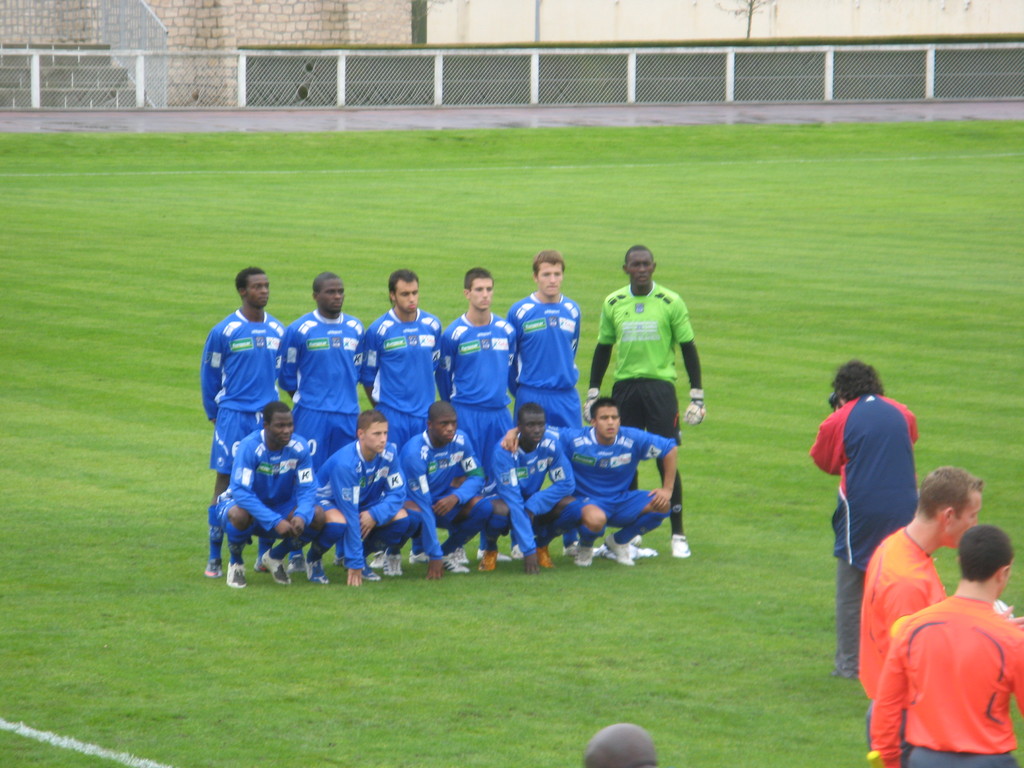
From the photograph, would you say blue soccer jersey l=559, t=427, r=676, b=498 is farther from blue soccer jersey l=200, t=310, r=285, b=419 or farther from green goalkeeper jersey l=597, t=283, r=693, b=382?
blue soccer jersey l=200, t=310, r=285, b=419

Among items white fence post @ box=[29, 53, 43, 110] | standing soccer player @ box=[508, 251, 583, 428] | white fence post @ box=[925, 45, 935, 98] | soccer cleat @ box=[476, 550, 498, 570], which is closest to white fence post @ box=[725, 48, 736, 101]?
white fence post @ box=[925, 45, 935, 98]

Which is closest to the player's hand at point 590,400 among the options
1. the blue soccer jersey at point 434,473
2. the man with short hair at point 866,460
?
the blue soccer jersey at point 434,473

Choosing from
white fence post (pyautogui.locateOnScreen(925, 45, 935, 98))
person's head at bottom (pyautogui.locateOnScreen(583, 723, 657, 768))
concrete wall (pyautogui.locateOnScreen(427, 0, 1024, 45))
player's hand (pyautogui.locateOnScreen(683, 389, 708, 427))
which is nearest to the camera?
person's head at bottom (pyautogui.locateOnScreen(583, 723, 657, 768))

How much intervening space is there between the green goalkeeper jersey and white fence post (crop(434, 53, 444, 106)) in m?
31.1

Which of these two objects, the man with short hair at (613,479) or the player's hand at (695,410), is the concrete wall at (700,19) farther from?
the man with short hair at (613,479)

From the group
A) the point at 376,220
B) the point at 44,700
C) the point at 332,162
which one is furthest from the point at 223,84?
the point at 44,700

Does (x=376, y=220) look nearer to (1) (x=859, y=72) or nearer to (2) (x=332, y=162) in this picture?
(2) (x=332, y=162)

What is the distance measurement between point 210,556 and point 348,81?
32.5 m

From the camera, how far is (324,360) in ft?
34.9

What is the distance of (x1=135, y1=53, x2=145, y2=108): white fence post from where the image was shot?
3847 centimetres

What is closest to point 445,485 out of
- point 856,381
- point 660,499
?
point 660,499

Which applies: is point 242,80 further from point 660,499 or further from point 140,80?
point 660,499

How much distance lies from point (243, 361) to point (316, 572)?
1827mm

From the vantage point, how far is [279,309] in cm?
1930
